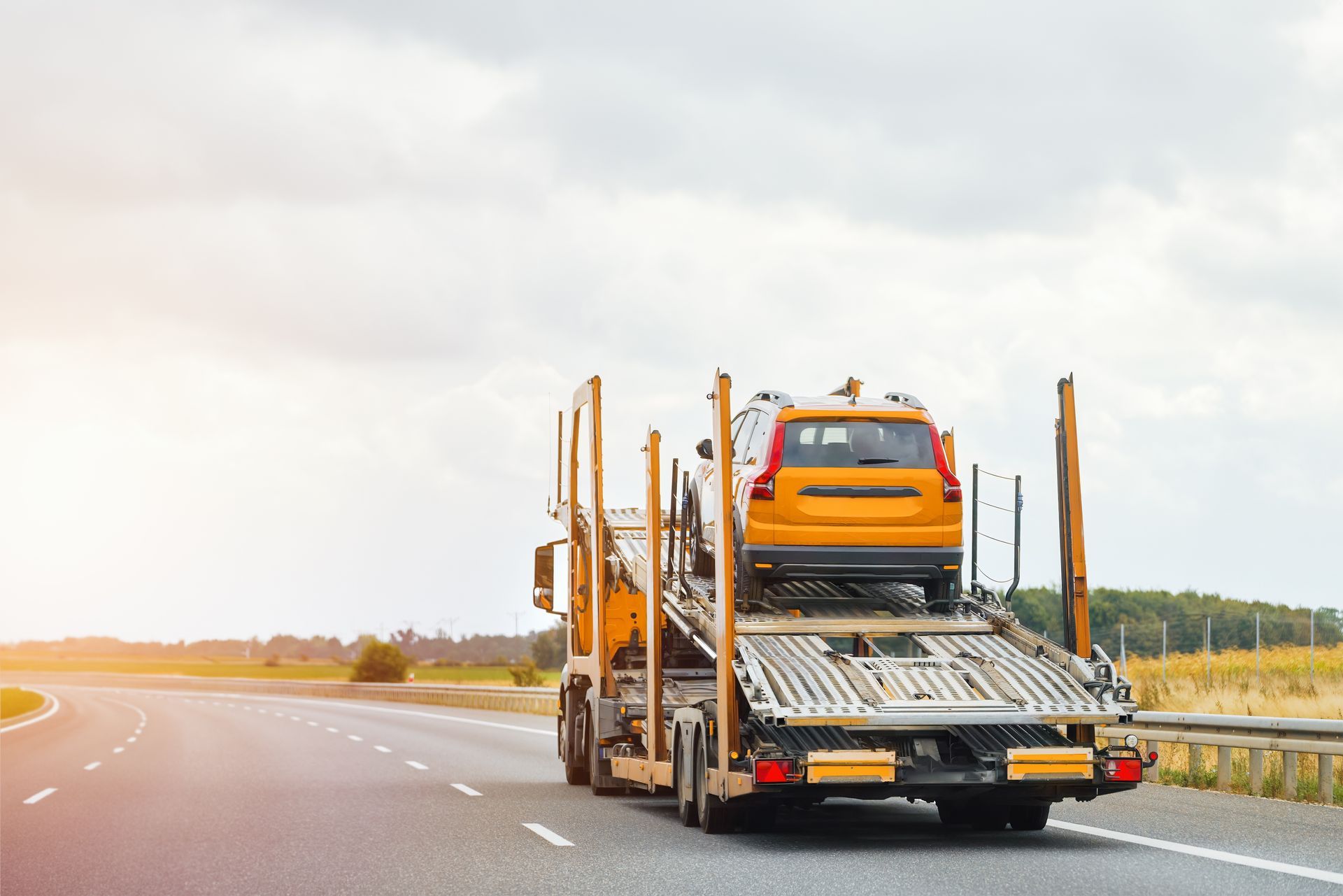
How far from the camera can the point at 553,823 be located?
13039mm

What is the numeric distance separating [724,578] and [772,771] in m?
1.45

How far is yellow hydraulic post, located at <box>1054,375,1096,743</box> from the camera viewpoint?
38.2 feet

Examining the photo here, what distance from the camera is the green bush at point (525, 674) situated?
189 feet

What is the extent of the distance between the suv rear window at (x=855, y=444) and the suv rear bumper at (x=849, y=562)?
0.66 metres

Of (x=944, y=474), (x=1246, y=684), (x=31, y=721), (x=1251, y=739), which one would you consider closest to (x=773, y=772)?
(x=944, y=474)

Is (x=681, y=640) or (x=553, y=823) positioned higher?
(x=681, y=640)

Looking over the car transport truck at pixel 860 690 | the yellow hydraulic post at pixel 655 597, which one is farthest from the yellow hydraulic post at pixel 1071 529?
the yellow hydraulic post at pixel 655 597

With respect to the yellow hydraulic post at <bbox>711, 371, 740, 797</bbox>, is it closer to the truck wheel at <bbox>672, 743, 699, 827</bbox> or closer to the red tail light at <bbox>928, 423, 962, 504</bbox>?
the truck wheel at <bbox>672, 743, 699, 827</bbox>

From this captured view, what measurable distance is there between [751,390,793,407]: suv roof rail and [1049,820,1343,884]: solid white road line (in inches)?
149

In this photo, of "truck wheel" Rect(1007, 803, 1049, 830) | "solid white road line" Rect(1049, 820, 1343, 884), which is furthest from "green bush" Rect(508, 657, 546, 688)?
"solid white road line" Rect(1049, 820, 1343, 884)

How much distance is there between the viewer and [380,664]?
8719cm

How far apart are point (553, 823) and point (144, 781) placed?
27.9 ft

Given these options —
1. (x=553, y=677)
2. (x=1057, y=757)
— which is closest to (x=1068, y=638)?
(x=1057, y=757)

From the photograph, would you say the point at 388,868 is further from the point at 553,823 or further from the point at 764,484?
the point at 764,484
